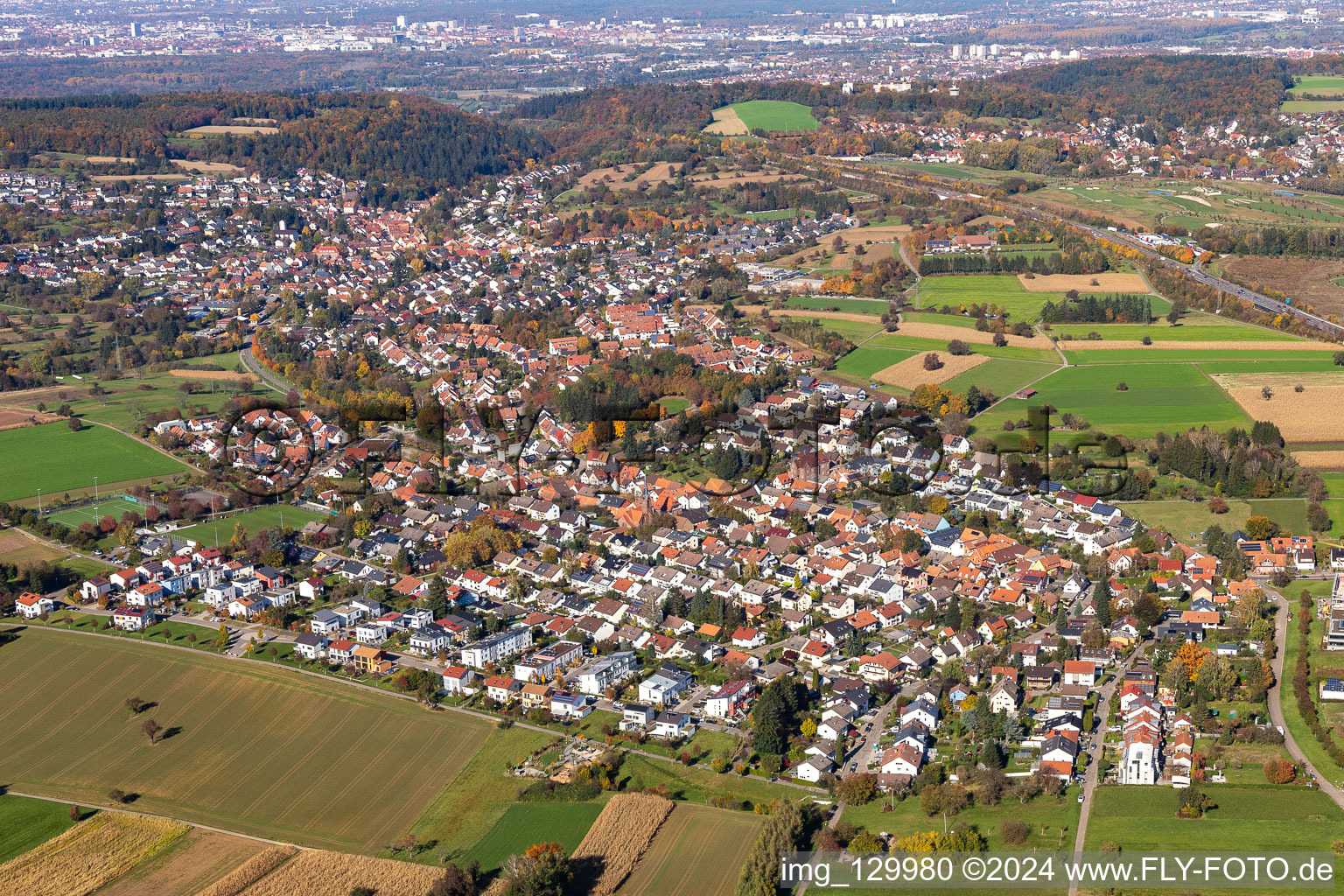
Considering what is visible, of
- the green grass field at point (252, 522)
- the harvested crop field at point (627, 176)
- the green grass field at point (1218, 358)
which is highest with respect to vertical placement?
the harvested crop field at point (627, 176)

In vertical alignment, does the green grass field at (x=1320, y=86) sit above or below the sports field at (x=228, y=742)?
above

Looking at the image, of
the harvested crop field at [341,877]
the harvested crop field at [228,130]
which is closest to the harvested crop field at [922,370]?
the harvested crop field at [341,877]

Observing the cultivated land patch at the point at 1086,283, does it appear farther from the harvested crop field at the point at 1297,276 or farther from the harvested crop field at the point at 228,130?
the harvested crop field at the point at 228,130

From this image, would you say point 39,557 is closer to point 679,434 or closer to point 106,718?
point 106,718

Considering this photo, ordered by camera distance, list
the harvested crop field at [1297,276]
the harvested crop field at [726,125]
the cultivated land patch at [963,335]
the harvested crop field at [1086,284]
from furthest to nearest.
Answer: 1. the harvested crop field at [726,125]
2. the harvested crop field at [1086,284]
3. the harvested crop field at [1297,276]
4. the cultivated land patch at [963,335]

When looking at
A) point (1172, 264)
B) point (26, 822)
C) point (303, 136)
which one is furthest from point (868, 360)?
point (303, 136)

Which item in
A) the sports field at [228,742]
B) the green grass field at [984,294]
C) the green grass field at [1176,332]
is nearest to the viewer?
the sports field at [228,742]

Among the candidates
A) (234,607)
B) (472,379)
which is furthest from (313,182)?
(234,607)

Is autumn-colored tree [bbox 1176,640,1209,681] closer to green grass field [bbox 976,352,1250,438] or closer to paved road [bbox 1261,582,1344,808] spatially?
paved road [bbox 1261,582,1344,808]

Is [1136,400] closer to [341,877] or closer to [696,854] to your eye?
[696,854]
